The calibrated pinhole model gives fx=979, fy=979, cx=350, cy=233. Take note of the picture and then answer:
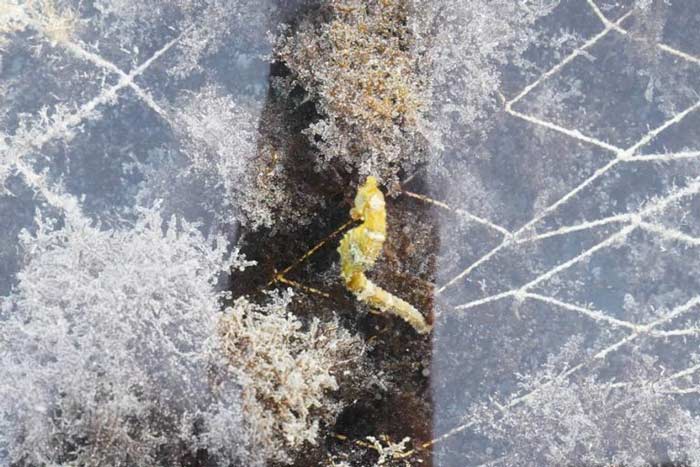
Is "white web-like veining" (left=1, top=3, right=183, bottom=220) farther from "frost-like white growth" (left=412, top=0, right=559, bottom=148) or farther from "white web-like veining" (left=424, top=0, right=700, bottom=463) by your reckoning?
"white web-like veining" (left=424, top=0, right=700, bottom=463)

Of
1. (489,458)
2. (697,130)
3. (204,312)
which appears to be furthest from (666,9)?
(204,312)

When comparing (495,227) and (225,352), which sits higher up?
(495,227)

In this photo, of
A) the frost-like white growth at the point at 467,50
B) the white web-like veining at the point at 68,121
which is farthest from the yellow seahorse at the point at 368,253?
the white web-like veining at the point at 68,121

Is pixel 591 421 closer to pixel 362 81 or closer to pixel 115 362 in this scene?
pixel 362 81

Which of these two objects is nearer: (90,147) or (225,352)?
(225,352)

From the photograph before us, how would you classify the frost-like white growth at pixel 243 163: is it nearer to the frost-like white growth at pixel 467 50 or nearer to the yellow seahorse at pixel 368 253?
the yellow seahorse at pixel 368 253

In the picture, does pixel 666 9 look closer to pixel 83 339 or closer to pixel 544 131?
pixel 544 131

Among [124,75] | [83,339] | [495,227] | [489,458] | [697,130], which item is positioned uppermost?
[124,75]

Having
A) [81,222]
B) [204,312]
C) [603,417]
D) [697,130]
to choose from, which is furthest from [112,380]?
[697,130]
